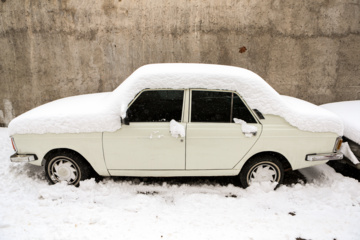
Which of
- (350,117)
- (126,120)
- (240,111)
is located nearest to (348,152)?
(350,117)

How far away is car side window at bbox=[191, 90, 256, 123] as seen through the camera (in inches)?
137

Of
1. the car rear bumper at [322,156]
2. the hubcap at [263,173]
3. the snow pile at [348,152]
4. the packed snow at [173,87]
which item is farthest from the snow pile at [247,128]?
the snow pile at [348,152]

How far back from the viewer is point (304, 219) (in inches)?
126

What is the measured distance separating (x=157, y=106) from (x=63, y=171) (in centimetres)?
171

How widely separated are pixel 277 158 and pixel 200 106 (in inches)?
55.8

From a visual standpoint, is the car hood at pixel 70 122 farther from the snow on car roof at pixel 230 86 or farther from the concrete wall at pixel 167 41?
the concrete wall at pixel 167 41

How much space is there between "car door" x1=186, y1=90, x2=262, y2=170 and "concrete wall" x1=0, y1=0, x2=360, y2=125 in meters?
2.55

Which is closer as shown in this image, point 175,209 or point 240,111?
point 175,209

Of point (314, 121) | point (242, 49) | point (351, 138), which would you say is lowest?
point (351, 138)

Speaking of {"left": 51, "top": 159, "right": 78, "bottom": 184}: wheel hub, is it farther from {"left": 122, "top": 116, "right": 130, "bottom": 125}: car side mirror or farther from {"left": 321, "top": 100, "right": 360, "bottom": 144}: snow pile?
{"left": 321, "top": 100, "right": 360, "bottom": 144}: snow pile

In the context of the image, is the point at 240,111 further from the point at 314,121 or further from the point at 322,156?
the point at 322,156

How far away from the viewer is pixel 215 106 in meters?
3.50

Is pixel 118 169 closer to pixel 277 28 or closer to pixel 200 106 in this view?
pixel 200 106

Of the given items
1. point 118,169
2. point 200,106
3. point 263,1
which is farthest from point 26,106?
point 263,1
